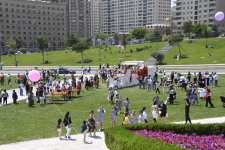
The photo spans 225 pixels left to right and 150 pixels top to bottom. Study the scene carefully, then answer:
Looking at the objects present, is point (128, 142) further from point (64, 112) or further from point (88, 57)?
point (88, 57)

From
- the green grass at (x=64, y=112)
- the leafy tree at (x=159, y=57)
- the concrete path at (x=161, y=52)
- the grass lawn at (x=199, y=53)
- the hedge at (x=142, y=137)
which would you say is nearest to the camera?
the hedge at (x=142, y=137)

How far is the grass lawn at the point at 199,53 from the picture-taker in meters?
72.5

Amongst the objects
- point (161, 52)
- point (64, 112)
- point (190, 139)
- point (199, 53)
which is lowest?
point (64, 112)

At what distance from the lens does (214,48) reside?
8425cm

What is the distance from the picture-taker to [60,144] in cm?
1891

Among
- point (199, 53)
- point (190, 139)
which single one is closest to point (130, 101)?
point (190, 139)

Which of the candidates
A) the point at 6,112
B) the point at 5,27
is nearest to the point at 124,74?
the point at 6,112

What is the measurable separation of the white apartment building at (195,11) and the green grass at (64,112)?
113367mm

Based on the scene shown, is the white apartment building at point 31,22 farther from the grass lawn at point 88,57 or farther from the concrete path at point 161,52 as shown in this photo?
the concrete path at point 161,52

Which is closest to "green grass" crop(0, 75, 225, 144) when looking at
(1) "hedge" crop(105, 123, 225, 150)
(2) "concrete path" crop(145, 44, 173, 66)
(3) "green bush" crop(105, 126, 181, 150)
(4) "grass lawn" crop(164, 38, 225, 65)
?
(1) "hedge" crop(105, 123, 225, 150)

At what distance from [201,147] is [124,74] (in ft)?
81.5

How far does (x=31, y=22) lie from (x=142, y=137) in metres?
147

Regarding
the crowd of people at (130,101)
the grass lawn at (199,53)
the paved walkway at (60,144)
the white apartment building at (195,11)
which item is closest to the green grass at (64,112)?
the crowd of people at (130,101)

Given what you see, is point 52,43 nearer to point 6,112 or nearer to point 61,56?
point 61,56
